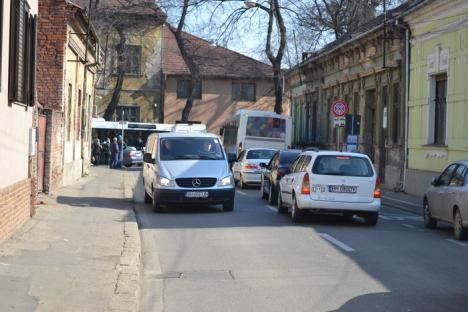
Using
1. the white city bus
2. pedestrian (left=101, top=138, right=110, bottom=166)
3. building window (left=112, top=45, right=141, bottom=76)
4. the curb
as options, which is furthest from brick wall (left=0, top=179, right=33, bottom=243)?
building window (left=112, top=45, right=141, bottom=76)

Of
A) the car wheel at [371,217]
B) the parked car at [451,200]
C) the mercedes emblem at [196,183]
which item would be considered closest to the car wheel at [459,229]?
the parked car at [451,200]

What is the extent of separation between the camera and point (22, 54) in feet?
38.4

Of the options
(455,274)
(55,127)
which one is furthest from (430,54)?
(455,274)

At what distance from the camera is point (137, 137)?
48.7 metres

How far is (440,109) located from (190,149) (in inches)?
405

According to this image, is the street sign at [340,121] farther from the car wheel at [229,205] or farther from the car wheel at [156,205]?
the car wheel at [156,205]

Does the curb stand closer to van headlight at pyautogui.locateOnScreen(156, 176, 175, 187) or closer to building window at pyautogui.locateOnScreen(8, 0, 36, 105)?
building window at pyautogui.locateOnScreen(8, 0, 36, 105)

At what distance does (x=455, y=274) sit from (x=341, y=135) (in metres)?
27.4

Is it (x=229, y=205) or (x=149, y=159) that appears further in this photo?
(x=149, y=159)

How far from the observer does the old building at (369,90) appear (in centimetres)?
2847

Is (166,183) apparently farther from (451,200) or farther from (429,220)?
(451,200)

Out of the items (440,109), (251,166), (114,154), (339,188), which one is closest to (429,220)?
Result: (339,188)

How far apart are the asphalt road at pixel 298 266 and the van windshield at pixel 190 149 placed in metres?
2.32

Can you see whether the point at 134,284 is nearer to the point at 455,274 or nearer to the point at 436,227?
the point at 455,274
